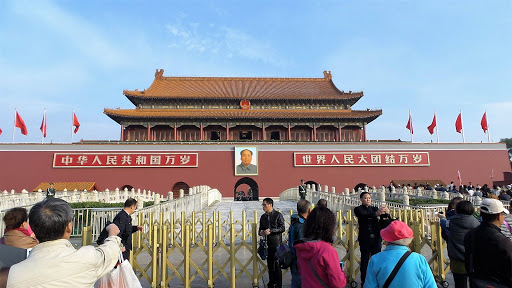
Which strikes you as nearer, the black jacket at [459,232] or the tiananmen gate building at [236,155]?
the black jacket at [459,232]

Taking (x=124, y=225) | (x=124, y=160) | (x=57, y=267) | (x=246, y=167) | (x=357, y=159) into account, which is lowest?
(x=124, y=225)

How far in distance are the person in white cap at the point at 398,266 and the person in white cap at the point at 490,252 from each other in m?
0.55

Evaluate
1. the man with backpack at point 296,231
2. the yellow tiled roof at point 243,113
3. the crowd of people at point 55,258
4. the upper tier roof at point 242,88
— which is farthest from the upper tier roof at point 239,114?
the crowd of people at point 55,258

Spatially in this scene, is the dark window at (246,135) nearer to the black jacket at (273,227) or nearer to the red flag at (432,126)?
the red flag at (432,126)

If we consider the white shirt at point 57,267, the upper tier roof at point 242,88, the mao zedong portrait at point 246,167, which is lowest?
the white shirt at point 57,267

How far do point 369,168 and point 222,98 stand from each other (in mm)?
13864

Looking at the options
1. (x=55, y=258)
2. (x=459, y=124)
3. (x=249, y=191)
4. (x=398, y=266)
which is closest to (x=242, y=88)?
(x=249, y=191)

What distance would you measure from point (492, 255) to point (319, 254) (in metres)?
1.32

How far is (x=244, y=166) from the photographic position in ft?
78.5

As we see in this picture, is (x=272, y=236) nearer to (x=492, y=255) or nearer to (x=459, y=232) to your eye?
(x=459, y=232)

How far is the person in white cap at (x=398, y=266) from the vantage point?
2158mm

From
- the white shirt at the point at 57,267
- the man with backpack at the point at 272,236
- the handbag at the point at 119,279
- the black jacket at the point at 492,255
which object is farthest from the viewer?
the man with backpack at the point at 272,236

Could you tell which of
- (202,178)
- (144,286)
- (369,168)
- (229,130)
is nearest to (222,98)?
(229,130)

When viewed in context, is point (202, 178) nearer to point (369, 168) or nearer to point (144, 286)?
point (369, 168)
